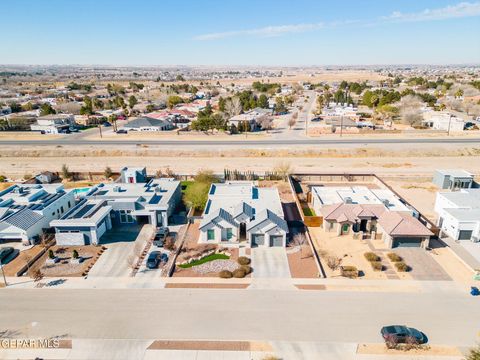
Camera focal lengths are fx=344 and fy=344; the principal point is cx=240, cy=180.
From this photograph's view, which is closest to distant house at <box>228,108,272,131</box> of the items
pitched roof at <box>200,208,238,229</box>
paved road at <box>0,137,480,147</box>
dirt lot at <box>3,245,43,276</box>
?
paved road at <box>0,137,480,147</box>

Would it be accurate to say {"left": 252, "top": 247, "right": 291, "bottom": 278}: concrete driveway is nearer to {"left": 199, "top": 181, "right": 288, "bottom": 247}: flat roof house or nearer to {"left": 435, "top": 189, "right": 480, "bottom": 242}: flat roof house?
Result: {"left": 199, "top": 181, "right": 288, "bottom": 247}: flat roof house

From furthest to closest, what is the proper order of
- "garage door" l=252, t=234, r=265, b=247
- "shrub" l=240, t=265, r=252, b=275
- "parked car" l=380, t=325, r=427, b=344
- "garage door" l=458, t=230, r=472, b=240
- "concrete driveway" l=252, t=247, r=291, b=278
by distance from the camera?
"garage door" l=458, t=230, r=472, b=240
"garage door" l=252, t=234, r=265, b=247
"shrub" l=240, t=265, r=252, b=275
"concrete driveway" l=252, t=247, r=291, b=278
"parked car" l=380, t=325, r=427, b=344

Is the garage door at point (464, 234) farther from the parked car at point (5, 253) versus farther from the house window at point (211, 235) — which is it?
the parked car at point (5, 253)

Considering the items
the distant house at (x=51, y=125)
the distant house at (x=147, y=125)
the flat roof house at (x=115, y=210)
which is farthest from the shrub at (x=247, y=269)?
the distant house at (x=51, y=125)

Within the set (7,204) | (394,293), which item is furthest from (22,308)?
(394,293)

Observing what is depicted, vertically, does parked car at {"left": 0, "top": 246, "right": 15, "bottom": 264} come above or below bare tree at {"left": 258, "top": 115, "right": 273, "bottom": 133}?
below

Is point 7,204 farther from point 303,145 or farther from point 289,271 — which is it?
point 303,145
